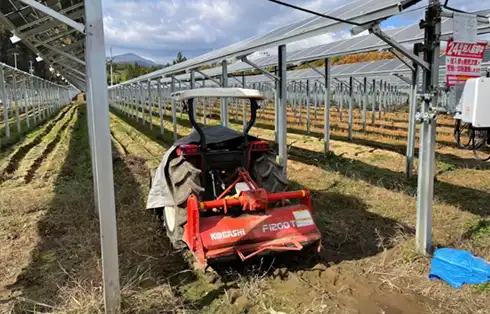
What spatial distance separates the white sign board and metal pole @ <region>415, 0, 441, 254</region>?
186 millimetres

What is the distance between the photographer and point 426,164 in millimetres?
3969

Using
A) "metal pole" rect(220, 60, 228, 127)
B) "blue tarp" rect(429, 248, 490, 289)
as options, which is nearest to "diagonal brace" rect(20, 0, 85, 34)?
"blue tarp" rect(429, 248, 490, 289)

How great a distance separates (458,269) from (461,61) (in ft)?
6.33

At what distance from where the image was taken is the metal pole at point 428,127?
3760 mm

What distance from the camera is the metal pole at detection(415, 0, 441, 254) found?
3760mm

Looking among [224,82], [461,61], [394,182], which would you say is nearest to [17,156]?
[224,82]

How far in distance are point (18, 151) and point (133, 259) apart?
8571 mm

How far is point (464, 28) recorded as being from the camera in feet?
11.8

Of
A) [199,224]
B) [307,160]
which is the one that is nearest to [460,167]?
[307,160]

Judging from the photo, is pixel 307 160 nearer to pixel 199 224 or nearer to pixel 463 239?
pixel 463 239

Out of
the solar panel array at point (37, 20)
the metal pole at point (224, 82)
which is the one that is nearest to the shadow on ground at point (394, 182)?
the metal pole at point (224, 82)

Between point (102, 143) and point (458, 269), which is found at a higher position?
point (102, 143)

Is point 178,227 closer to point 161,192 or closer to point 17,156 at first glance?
point 161,192

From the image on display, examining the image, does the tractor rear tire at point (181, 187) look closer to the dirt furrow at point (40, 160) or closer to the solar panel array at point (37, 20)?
the solar panel array at point (37, 20)
